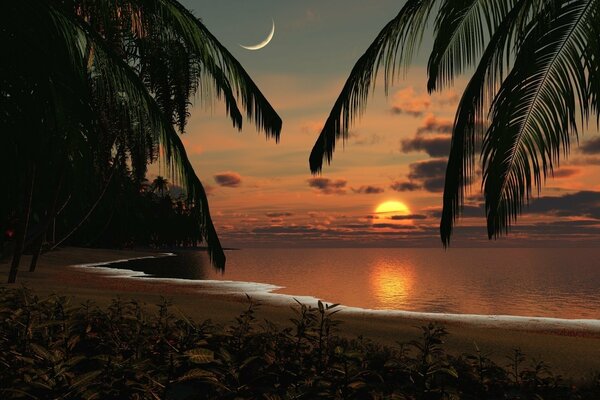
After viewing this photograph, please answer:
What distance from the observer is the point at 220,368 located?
530 cm

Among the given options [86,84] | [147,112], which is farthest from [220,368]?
[86,84]

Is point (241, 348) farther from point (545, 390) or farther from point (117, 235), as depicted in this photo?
point (117, 235)

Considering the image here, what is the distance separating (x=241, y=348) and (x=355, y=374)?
1506 millimetres

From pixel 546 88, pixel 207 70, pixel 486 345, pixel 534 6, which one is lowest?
pixel 486 345

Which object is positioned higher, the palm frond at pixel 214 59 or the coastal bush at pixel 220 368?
the palm frond at pixel 214 59

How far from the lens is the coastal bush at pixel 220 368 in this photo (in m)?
4.41

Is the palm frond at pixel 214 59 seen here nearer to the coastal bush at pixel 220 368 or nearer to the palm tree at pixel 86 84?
the palm tree at pixel 86 84

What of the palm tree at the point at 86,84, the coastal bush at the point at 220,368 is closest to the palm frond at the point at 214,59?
the palm tree at the point at 86,84

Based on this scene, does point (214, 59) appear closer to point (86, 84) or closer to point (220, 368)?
point (86, 84)

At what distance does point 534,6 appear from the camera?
841 cm

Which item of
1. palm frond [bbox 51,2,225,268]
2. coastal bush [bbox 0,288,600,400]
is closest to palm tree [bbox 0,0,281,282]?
palm frond [bbox 51,2,225,268]

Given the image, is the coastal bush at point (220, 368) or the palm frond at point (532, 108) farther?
the palm frond at point (532, 108)

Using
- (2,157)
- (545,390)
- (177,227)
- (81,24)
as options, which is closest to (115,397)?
(545,390)

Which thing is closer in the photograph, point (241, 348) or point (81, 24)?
point (241, 348)
